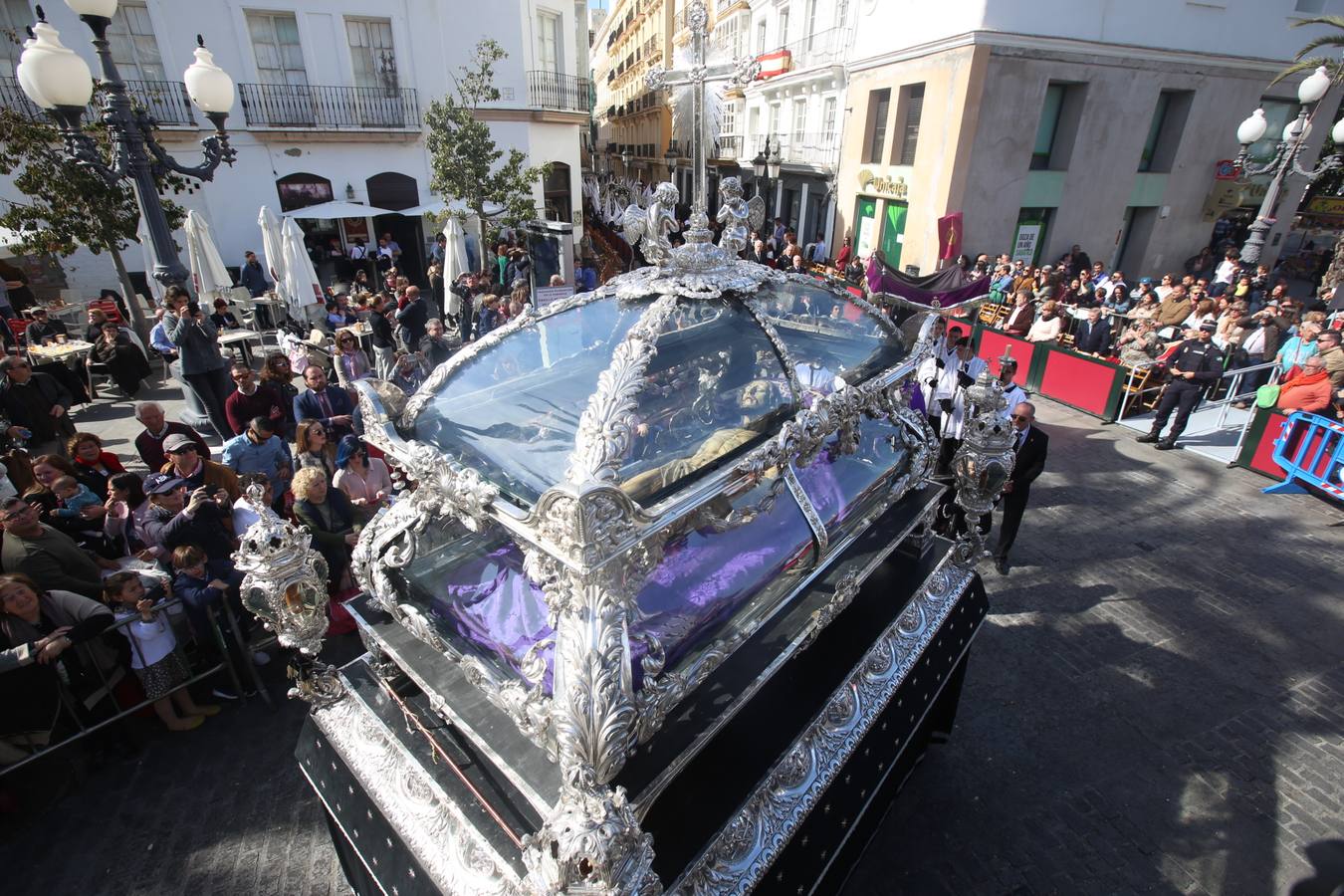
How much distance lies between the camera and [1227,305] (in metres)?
10.4

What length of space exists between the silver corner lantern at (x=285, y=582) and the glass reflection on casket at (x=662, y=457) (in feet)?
1.09

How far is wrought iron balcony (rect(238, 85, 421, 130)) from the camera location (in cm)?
1564

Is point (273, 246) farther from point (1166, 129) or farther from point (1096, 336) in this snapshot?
point (1166, 129)

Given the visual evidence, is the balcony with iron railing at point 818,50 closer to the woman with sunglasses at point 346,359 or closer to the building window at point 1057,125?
the building window at point 1057,125

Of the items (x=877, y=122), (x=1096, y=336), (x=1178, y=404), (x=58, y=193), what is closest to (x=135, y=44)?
(x=58, y=193)

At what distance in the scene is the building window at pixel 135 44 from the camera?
14609 mm

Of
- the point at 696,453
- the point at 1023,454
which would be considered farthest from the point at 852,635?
the point at 1023,454

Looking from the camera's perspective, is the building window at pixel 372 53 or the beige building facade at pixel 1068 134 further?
the building window at pixel 372 53

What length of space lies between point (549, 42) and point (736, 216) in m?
19.6

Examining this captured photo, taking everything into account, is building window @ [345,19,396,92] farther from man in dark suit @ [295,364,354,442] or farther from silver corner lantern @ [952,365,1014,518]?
silver corner lantern @ [952,365,1014,518]

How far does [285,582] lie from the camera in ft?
7.86

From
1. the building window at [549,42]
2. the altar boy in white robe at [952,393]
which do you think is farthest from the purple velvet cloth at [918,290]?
the building window at [549,42]

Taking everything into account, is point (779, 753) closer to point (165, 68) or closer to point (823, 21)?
point (165, 68)

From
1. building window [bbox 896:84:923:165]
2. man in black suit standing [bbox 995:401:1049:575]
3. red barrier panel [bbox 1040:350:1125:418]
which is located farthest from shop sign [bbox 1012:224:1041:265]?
man in black suit standing [bbox 995:401:1049:575]
